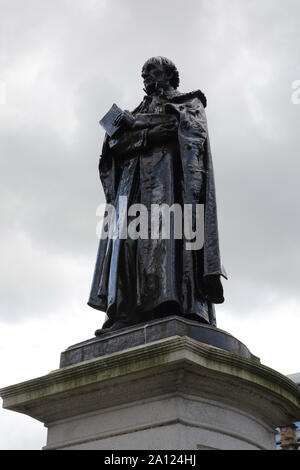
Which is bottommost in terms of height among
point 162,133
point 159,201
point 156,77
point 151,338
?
point 151,338

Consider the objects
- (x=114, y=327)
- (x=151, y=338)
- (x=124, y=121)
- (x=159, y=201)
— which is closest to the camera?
(x=151, y=338)

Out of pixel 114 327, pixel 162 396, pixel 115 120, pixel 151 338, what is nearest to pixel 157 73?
pixel 115 120

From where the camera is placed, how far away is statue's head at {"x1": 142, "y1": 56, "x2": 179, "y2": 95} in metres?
8.48

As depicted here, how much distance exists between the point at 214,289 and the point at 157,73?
10.8 feet

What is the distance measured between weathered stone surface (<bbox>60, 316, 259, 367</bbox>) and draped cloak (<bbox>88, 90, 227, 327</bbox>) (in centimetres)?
42

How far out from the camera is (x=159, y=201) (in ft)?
24.1

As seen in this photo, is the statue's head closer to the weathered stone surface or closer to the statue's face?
the statue's face

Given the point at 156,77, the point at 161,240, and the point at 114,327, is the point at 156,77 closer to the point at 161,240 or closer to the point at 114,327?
the point at 161,240

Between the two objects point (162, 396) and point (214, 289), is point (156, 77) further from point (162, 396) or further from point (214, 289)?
point (162, 396)

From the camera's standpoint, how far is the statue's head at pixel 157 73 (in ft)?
27.8

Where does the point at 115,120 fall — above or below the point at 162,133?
above

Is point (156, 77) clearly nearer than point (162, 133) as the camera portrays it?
No

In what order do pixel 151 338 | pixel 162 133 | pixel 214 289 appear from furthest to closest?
1. pixel 162 133
2. pixel 214 289
3. pixel 151 338

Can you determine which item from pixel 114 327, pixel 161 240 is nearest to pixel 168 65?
pixel 161 240
